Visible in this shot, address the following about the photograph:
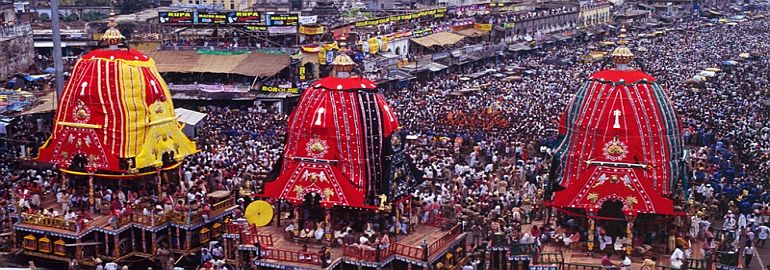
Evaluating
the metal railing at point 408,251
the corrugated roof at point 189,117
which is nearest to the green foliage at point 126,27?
the corrugated roof at point 189,117

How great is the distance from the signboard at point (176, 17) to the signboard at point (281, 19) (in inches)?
196

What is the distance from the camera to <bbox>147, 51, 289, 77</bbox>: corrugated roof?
54.1m

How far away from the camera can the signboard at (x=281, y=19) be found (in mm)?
58812

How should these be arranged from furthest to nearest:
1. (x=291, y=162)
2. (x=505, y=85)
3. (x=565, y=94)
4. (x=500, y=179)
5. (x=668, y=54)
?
(x=668, y=54) < (x=505, y=85) < (x=565, y=94) < (x=500, y=179) < (x=291, y=162)

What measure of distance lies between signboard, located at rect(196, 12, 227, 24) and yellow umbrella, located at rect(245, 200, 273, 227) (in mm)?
35881

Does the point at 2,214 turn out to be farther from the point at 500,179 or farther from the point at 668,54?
the point at 668,54

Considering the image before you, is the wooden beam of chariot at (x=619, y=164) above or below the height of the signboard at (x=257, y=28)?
below

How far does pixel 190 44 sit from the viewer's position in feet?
199

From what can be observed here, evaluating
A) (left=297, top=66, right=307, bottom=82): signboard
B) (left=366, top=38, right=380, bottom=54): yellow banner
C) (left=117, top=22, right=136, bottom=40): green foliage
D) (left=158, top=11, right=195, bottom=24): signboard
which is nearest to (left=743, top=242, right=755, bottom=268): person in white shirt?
(left=297, top=66, right=307, bottom=82): signboard

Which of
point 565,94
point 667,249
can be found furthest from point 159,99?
point 565,94

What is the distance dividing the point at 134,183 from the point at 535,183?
534 inches

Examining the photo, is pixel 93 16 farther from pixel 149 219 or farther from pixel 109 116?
pixel 149 219

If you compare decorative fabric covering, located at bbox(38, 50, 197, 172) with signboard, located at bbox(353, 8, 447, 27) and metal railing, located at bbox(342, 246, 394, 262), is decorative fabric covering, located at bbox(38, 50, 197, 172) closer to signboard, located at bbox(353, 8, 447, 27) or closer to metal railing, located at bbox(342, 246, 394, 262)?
metal railing, located at bbox(342, 246, 394, 262)

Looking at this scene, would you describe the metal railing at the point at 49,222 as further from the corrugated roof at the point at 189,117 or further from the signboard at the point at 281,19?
the signboard at the point at 281,19
